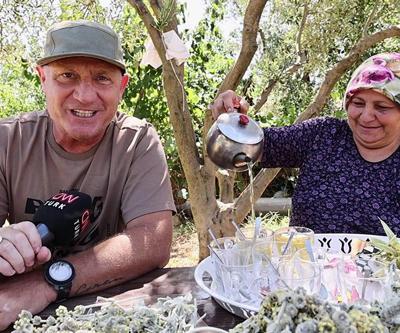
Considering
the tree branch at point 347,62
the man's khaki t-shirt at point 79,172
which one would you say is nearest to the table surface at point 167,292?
the man's khaki t-shirt at point 79,172

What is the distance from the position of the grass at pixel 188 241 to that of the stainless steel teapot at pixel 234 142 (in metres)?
3.29

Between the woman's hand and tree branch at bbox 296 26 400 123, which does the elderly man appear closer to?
the woman's hand

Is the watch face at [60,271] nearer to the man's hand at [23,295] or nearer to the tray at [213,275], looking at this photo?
the man's hand at [23,295]

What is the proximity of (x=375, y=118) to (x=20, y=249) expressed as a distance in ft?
5.02

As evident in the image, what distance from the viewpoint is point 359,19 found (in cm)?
546

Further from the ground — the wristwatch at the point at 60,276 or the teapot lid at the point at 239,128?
the teapot lid at the point at 239,128

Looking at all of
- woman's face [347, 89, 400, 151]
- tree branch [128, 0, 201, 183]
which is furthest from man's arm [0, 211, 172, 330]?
tree branch [128, 0, 201, 183]

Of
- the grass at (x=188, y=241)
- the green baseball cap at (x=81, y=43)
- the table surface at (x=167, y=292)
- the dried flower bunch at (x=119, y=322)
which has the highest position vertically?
the green baseball cap at (x=81, y=43)

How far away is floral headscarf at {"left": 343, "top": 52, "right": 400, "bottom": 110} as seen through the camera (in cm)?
215

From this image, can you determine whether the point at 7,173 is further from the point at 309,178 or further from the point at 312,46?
the point at 312,46

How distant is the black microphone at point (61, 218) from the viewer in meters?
1.33

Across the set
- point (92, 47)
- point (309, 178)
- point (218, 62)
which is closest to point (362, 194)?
point (309, 178)

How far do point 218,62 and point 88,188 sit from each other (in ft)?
17.1

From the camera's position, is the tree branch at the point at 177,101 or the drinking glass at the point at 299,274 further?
the tree branch at the point at 177,101
